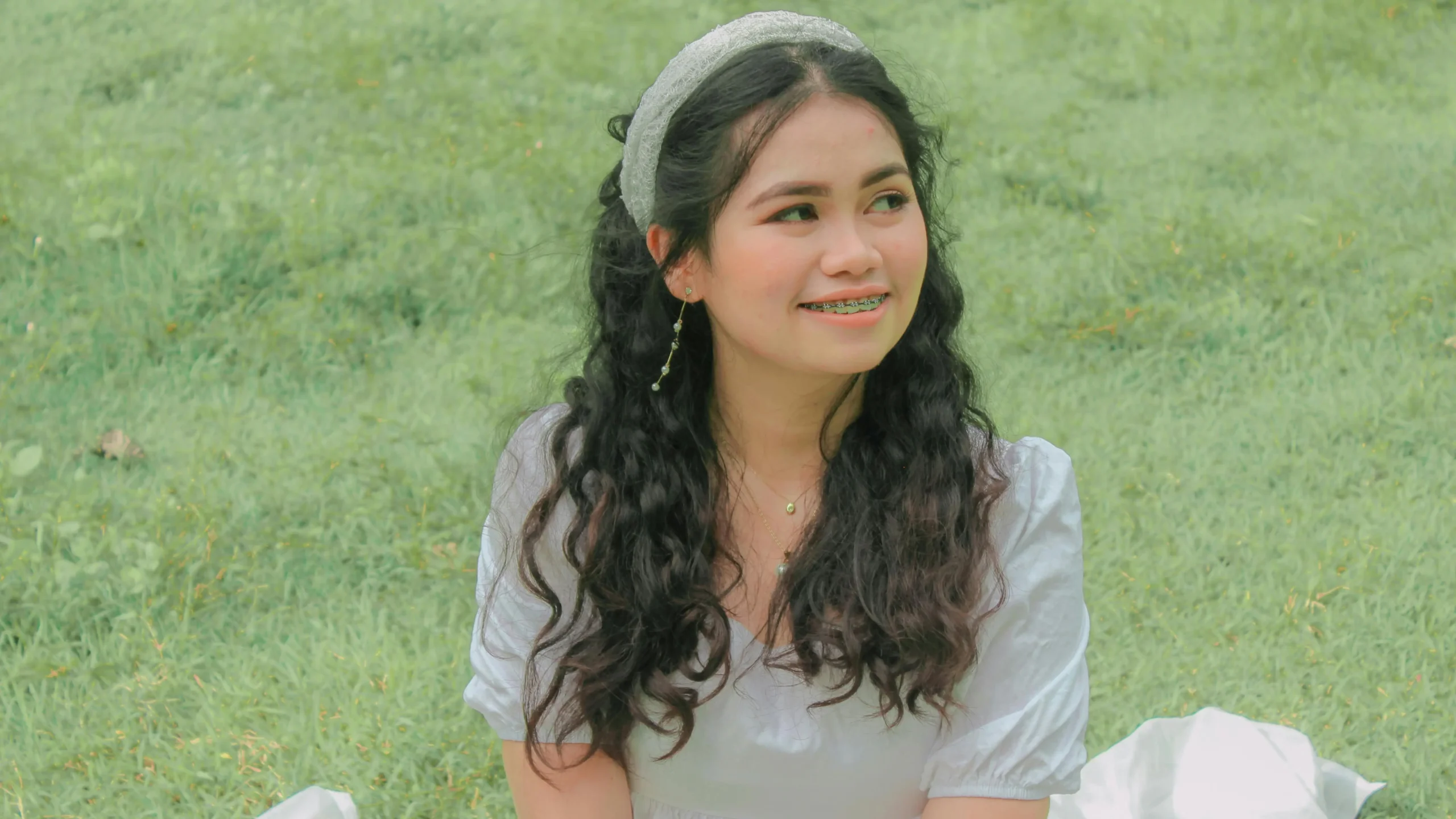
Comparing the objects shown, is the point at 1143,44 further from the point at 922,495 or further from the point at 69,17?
the point at 922,495

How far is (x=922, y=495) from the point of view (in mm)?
2229

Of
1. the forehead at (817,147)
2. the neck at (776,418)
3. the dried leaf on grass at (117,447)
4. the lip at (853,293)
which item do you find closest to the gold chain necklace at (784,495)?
the neck at (776,418)

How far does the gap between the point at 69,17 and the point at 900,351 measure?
5.78 metres

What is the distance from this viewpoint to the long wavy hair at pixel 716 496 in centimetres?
213

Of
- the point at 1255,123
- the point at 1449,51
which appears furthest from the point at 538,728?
the point at 1449,51

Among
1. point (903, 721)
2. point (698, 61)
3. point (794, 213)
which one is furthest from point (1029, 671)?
point (698, 61)

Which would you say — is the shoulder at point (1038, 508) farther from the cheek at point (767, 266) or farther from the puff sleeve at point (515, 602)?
the puff sleeve at point (515, 602)

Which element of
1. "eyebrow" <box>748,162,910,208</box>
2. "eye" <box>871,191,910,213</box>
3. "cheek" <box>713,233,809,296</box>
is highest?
"eyebrow" <box>748,162,910,208</box>

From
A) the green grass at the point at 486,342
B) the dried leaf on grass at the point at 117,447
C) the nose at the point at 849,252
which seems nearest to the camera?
the nose at the point at 849,252

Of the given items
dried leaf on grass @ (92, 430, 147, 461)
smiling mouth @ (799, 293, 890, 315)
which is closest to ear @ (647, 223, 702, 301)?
smiling mouth @ (799, 293, 890, 315)

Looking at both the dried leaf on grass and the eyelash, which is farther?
the dried leaf on grass

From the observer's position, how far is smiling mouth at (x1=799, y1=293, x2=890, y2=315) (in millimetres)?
2068

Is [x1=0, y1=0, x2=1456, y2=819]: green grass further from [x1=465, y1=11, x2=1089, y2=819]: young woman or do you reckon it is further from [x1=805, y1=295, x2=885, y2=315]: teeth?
[x1=805, y1=295, x2=885, y2=315]: teeth

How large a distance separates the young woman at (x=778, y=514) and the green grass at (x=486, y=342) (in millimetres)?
540
